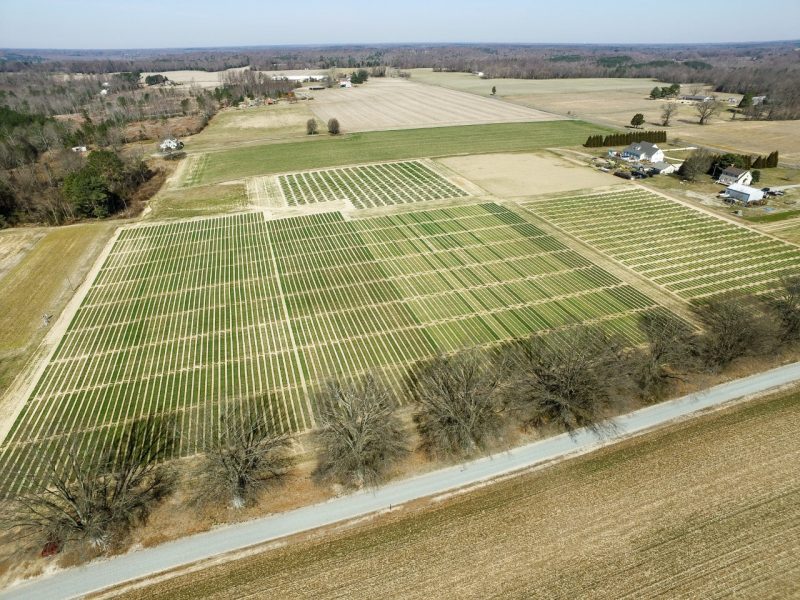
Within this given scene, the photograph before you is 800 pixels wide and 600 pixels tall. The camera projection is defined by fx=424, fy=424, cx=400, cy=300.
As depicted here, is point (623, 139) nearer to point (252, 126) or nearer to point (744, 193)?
point (744, 193)

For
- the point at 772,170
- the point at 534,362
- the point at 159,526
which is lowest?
the point at 159,526

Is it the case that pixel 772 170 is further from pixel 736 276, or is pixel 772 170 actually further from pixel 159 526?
pixel 159 526

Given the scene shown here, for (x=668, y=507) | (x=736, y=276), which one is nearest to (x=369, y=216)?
(x=736, y=276)

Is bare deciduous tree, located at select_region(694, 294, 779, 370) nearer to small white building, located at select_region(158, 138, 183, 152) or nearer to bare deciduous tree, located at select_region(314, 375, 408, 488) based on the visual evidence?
bare deciduous tree, located at select_region(314, 375, 408, 488)

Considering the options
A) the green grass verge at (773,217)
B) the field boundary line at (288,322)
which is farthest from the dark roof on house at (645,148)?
the field boundary line at (288,322)

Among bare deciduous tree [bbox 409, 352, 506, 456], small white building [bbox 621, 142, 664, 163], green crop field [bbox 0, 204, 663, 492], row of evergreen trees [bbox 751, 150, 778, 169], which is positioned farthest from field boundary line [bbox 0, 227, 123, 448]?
row of evergreen trees [bbox 751, 150, 778, 169]

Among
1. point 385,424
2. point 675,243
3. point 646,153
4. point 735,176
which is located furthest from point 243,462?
point 646,153
